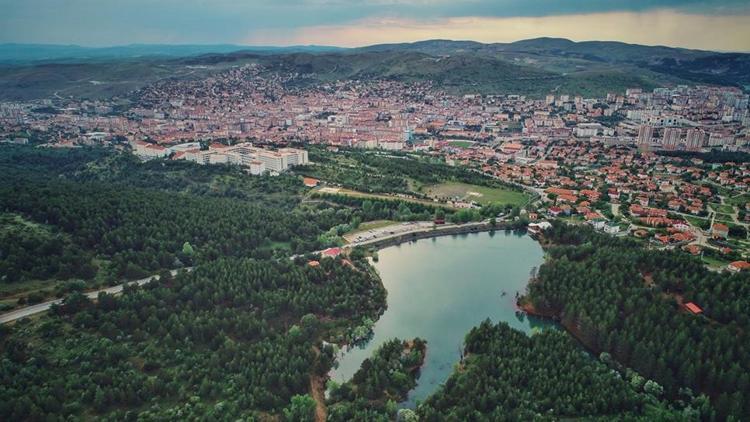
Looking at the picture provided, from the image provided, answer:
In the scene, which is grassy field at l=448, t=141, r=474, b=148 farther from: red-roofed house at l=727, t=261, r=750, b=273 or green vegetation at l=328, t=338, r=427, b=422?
green vegetation at l=328, t=338, r=427, b=422

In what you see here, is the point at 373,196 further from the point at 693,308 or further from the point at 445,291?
the point at 693,308

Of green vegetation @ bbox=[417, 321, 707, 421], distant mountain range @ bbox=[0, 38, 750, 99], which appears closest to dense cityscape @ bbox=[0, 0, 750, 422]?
green vegetation @ bbox=[417, 321, 707, 421]

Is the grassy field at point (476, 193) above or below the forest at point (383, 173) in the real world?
below

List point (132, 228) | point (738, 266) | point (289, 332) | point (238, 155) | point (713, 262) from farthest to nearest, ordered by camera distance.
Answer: point (238, 155)
point (713, 262)
point (132, 228)
point (738, 266)
point (289, 332)

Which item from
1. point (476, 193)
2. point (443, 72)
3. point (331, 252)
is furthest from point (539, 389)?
point (443, 72)

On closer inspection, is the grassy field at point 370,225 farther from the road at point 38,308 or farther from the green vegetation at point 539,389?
the green vegetation at point 539,389

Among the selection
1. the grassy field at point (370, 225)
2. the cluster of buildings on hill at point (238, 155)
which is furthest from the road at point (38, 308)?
the cluster of buildings on hill at point (238, 155)

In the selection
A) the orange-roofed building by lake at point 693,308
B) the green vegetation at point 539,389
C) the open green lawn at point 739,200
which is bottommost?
the green vegetation at point 539,389

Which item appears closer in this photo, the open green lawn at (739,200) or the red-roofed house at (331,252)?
the red-roofed house at (331,252)
